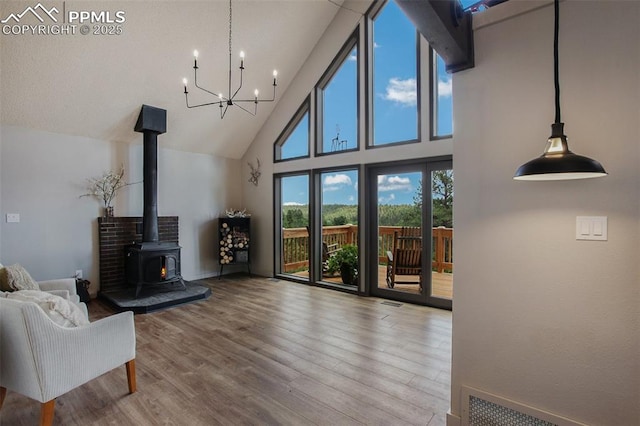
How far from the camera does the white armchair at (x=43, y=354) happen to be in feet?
5.67

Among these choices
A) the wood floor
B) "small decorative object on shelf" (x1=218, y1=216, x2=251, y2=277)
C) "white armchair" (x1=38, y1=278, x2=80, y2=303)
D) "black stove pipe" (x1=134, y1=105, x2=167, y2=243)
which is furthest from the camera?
"small decorative object on shelf" (x1=218, y1=216, x2=251, y2=277)

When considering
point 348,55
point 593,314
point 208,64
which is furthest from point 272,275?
point 593,314

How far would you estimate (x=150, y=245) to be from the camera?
4562 mm

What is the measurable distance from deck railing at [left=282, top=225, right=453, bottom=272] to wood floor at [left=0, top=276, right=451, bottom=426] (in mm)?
790

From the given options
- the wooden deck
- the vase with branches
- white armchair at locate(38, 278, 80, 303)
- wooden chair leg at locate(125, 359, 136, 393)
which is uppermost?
the vase with branches

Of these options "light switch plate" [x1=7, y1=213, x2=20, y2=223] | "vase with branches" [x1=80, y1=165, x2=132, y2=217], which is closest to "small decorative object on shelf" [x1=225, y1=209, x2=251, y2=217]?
"vase with branches" [x1=80, y1=165, x2=132, y2=217]

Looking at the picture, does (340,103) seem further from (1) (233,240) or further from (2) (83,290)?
(2) (83,290)

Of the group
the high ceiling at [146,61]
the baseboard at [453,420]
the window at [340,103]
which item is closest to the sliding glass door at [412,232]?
the window at [340,103]

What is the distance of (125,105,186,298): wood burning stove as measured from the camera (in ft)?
14.7

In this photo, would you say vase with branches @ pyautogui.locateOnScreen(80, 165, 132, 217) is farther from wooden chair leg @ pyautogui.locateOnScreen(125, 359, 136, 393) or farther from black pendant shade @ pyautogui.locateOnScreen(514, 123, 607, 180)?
black pendant shade @ pyautogui.locateOnScreen(514, 123, 607, 180)

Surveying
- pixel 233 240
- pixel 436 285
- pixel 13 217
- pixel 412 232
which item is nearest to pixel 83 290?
pixel 13 217

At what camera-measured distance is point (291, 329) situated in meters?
3.47

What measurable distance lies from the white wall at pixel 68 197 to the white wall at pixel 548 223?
5.12 m

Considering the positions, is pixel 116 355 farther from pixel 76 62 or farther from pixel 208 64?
pixel 208 64
